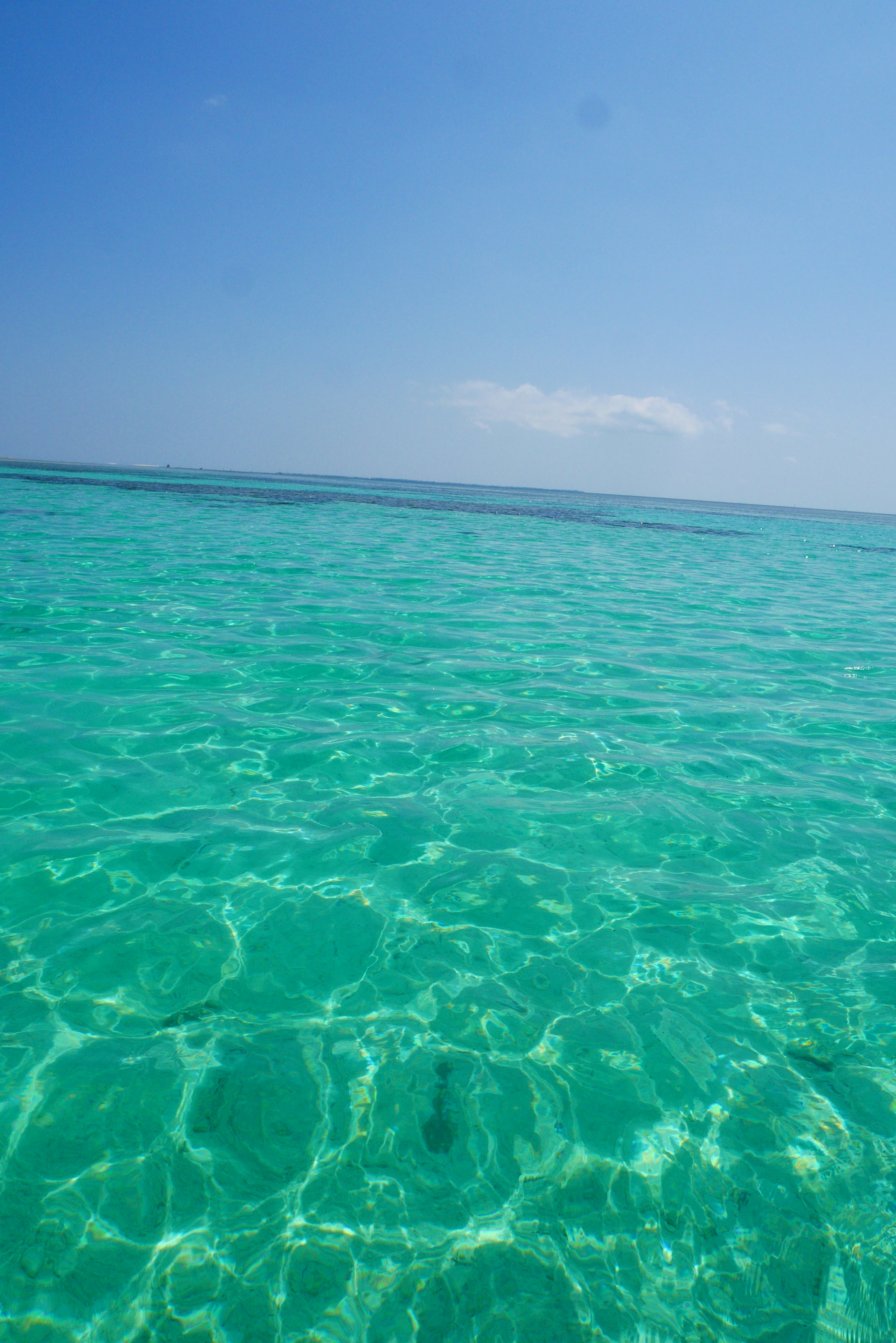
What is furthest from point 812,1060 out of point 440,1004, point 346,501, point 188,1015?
point 346,501

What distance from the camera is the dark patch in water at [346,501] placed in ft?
156

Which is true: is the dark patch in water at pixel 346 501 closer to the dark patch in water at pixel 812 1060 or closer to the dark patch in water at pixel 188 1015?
the dark patch in water at pixel 188 1015

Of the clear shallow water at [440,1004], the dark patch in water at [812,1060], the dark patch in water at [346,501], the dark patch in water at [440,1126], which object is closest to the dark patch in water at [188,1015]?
the clear shallow water at [440,1004]

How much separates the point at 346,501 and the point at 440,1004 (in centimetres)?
5414

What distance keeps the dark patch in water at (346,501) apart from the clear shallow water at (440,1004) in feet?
126

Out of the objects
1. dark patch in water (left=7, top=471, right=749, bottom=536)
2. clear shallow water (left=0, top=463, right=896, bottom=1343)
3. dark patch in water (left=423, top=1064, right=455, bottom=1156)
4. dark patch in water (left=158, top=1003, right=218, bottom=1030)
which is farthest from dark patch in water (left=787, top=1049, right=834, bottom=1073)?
dark patch in water (left=7, top=471, right=749, bottom=536)

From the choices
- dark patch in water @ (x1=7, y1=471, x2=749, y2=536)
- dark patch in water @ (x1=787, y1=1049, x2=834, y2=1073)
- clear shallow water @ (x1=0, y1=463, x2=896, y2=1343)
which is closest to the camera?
clear shallow water @ (x1=0, y1=463, x2=896, y2=1343)

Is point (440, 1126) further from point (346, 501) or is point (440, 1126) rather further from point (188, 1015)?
point (346, 501)

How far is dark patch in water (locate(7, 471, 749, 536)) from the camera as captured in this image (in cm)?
4759

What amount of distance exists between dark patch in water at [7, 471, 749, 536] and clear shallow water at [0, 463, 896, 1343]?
126 ft

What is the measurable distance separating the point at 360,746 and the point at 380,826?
1531 millimetres

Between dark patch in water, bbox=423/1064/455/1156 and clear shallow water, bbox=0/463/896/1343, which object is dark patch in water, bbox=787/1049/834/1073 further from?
dark patch in water, bbox=423/1064/455/1156

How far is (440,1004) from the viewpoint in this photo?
12.7ft

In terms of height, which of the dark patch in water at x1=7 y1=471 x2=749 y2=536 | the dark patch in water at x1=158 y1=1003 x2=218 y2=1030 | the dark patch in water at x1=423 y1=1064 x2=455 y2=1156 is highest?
the dark patch in water at x1=7 y1=471 x2=749 y2=536
